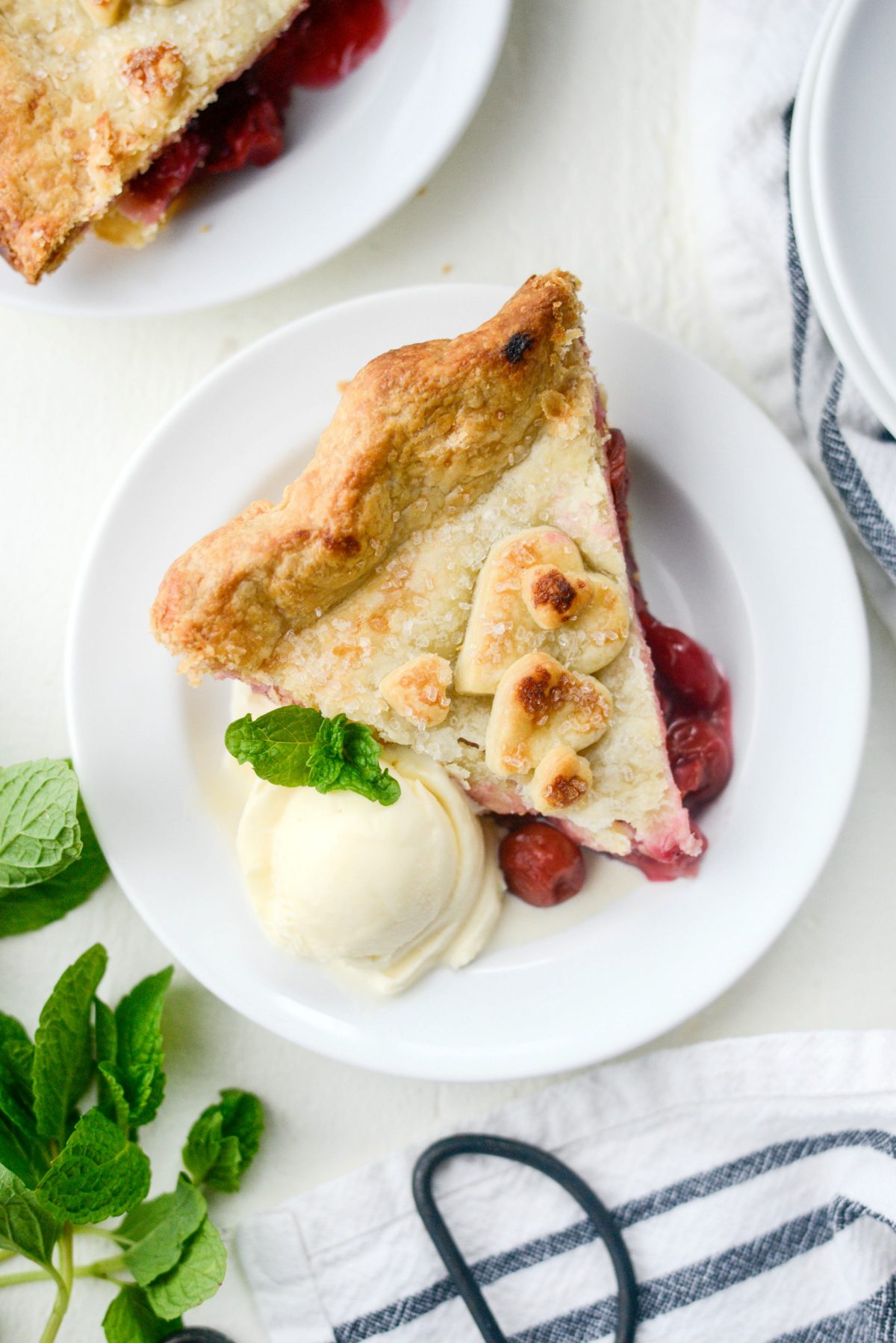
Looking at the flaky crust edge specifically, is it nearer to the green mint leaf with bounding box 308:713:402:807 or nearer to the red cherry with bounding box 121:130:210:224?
the green mint leaf with bounding box 308:713:402:807

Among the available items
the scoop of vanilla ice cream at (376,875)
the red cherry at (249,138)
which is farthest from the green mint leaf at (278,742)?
the red cherry at (249,138)

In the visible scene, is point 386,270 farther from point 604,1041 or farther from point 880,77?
point 604,1041

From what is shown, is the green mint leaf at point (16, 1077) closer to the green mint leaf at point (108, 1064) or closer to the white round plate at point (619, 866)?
the green mint leaf at point (108, 1064)

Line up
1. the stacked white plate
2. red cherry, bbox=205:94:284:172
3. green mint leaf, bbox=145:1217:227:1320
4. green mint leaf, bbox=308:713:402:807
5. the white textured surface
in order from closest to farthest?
1. the stacked white plate
2. green mint leaf, bbox=308:713:402:807
3. green mint leaf, bbox=145:1217:227:1320
4. red cherry, bbox=205:94:284:172
5. the white textured surface

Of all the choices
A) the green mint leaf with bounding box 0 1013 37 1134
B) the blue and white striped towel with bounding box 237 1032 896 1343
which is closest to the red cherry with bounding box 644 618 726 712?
the blue and white striped towel with bounding box 237 1032 896 1343

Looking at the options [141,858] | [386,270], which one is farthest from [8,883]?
[386,270]
